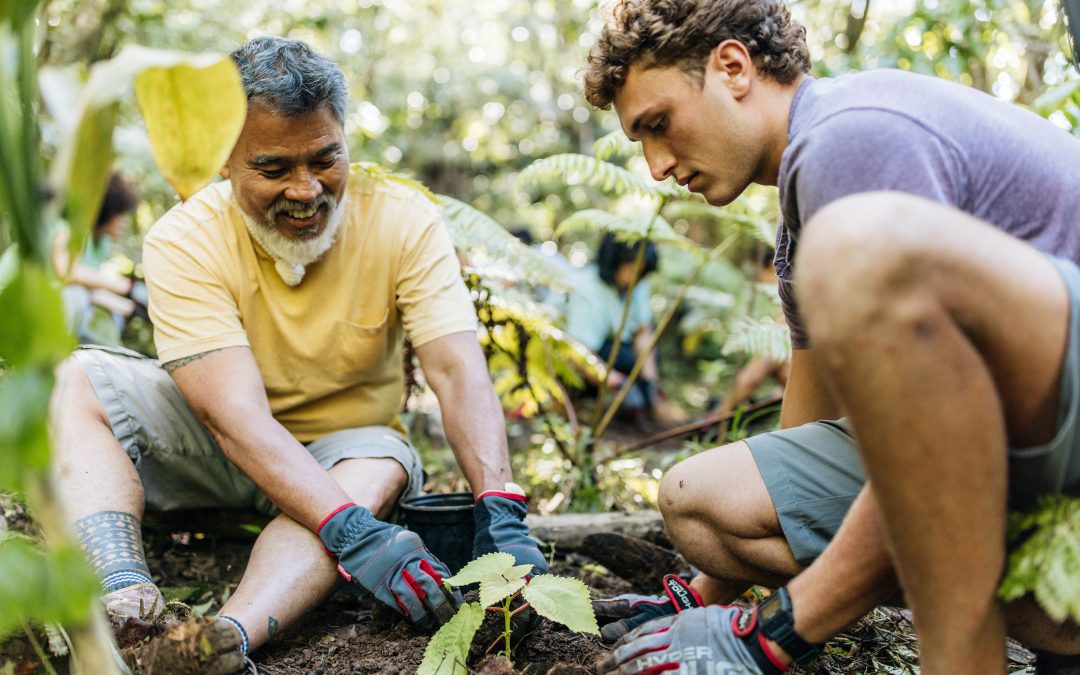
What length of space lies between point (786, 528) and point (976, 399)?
2.16 feet

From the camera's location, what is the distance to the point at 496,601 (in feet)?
5.90

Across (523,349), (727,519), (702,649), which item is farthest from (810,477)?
(523,349)

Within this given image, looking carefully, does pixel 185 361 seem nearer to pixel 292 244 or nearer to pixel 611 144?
pixel 292 244

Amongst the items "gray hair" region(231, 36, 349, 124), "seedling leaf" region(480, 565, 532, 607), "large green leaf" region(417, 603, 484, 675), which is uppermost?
"gray hair" region(231, 36, 349, 124)

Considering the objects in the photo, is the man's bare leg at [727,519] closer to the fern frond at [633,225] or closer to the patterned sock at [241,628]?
the patterned sock at [241,628]

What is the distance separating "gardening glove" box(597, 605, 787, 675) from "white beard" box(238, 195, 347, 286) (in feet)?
5.01


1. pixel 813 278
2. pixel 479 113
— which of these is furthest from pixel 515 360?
pixel 479 113

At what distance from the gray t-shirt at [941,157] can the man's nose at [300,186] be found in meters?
1.45

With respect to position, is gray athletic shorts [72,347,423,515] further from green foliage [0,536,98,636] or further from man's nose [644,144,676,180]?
green foliage [0,536,98,636]

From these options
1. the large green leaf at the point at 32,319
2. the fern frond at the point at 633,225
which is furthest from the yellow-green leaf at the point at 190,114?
the fern frond at the point at 633,225

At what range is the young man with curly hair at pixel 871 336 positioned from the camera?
123 centimetres

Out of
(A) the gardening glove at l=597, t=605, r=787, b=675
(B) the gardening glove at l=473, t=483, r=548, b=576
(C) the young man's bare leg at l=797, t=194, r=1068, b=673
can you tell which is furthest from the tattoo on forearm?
(C) the young man's bare leg at l=797, t=194, r=1068, b=673

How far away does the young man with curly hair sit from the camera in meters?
1.23

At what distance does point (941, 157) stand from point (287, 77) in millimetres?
1745
